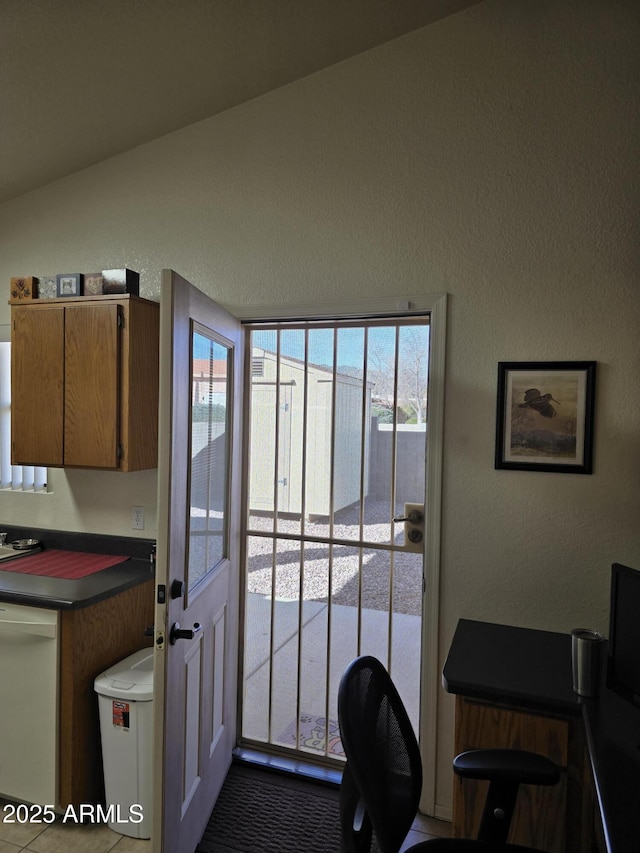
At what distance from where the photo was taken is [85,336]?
8.07 feet

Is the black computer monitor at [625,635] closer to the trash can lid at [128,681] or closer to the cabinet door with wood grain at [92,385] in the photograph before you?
the trash can lid at [128,681]

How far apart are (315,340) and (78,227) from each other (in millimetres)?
1316

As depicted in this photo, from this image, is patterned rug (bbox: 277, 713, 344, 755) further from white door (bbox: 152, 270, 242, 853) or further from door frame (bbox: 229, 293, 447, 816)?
door frame (bbox: 229, 293, 447, 816)

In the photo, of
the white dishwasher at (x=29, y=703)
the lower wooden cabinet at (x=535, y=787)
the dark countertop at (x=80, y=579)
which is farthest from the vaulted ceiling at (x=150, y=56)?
the lower wooden cabinet at (x=535, y=787)

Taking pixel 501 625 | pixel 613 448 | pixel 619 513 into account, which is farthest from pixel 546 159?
pixel 501 625

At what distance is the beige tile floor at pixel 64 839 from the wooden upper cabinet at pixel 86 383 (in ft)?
4.54

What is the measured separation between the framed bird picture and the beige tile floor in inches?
77.7

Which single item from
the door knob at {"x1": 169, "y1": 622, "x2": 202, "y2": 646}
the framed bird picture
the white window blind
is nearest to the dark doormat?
the door knob at {"x1": 169, "y1": 622, "x2": 202, "y2": 646}

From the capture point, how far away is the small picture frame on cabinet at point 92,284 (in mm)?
2502

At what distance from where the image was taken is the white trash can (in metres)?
2.12

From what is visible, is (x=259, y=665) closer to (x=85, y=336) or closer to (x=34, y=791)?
(x=34, y=791)

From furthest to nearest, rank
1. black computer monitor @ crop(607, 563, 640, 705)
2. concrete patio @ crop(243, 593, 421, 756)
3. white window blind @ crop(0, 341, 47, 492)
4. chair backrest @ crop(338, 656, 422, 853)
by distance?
1. white window blind @ crop(0, 341, 47, 492)
2. concrete patio @ crop(243, 593, 421, 756)
3. black computer monitor @ crop(607, 563, 640, 705)
4. chair backrest @ crop(338, 656, 422, 853)

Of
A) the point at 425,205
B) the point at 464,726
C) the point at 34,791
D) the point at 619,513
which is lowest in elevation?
the point at 34,791

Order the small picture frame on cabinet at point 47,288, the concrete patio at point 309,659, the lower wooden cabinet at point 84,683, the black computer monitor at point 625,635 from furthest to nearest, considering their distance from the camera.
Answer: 1. the small picture frame on cabinet at point 47,288
2. the concrete patio at point 309,659
3. the lower wooden cabinet at point 84,683
4. the black computer monitor at point 625,635
